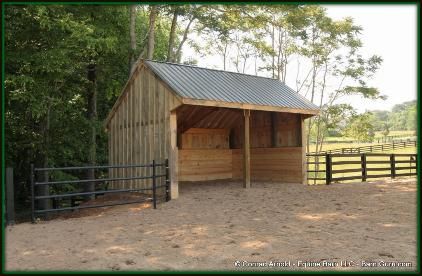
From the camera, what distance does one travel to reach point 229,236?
6195 millimetres

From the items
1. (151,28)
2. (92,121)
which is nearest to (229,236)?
(92,121)

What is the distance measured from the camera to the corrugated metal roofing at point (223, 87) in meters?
10.6

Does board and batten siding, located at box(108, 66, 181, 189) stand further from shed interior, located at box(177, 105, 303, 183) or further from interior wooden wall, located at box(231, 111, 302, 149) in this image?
interior wooden wall, located at box(231, 111, 302, 149)

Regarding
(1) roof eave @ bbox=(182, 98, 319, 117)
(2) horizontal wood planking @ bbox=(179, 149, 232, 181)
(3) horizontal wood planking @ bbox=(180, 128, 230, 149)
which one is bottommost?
(2) horizontal wood planking @ bbox=(179, 149, 232, 181)

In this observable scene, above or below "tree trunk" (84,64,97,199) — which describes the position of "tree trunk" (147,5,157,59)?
above

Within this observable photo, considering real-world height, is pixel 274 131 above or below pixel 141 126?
below

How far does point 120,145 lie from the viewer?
1260cm

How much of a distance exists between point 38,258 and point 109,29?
9.26m

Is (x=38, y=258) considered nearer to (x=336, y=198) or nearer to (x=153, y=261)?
(x=153, y=261)

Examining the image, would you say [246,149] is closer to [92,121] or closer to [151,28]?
[92,121]

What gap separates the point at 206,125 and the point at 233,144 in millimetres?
→ 1642

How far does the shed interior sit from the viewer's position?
13.7 metres

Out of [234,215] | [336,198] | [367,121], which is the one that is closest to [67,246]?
[234,215]

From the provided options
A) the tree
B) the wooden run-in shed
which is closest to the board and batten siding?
the wooden run-in shed
